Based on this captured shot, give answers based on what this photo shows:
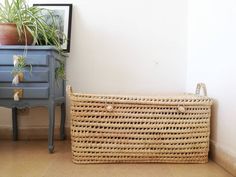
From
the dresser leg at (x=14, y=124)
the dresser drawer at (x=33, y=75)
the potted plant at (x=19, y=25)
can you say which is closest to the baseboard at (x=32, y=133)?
the dresser leg at (x=14, y=124)

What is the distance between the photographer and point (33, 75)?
1361mm

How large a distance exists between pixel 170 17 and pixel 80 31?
1.89 feet

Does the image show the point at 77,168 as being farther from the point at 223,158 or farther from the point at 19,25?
the point at 19,25

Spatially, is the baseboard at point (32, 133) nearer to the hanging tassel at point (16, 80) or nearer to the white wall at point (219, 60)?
the hanging tassel at point (16, 80)

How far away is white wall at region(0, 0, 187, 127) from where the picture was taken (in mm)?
1706

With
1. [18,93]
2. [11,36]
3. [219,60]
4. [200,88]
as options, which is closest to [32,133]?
[18,93]

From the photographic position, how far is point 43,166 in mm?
1192

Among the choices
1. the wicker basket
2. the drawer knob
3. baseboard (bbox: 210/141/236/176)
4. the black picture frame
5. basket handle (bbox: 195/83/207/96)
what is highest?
the black picture frame

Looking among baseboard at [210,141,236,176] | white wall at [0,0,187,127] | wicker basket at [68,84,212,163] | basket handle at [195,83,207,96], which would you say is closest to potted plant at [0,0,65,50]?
white wall at [0,0,187,127]

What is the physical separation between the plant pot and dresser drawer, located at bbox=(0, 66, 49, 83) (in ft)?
0.49

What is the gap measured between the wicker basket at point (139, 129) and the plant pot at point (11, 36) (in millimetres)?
440

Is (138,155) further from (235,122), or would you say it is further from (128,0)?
(128,0)

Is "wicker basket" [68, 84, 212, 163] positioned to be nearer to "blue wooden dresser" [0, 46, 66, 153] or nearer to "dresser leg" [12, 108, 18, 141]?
"blue wooden dresser" [0, 46, 66, 153]

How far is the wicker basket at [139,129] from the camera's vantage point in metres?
1.20
